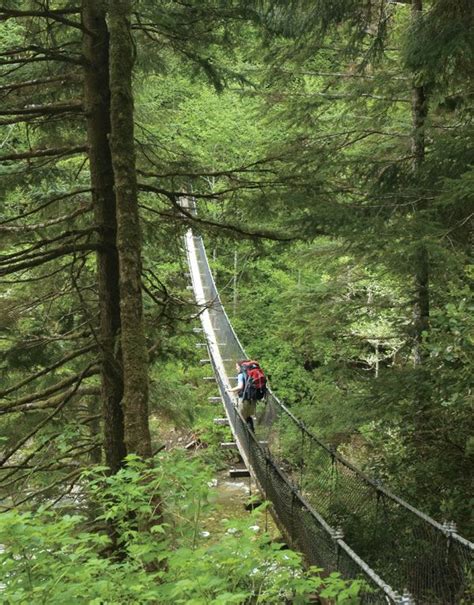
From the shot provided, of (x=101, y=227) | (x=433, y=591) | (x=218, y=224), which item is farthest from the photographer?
(x=218, y=224)

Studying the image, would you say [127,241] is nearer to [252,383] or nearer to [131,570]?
[131,570]

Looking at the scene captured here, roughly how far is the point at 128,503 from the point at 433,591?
6.06 ft

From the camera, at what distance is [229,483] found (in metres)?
7.22

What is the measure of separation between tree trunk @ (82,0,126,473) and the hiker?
2.32m

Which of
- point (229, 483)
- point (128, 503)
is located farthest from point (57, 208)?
point (229, 483)

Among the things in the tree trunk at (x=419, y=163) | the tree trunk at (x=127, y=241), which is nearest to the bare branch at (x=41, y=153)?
the tree trunk at (x=127, y=241)

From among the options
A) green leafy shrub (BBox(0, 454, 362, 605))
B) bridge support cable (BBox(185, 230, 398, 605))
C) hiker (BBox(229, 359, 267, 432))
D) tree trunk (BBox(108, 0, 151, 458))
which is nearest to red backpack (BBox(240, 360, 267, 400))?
hiker (BBox(229, 359, 267, 432))

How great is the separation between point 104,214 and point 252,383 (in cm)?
266

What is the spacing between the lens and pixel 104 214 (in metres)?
3.06

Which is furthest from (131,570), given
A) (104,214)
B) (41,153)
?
(41,153)

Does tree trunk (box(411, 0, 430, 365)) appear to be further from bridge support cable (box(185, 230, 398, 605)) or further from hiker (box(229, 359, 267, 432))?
hiker (box(229, 359, 267, 432))

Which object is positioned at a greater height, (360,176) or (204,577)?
(360,176)

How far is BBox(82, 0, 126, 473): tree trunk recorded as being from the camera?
2957 mm

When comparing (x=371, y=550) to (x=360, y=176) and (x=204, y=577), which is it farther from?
(x=360, y=176)
